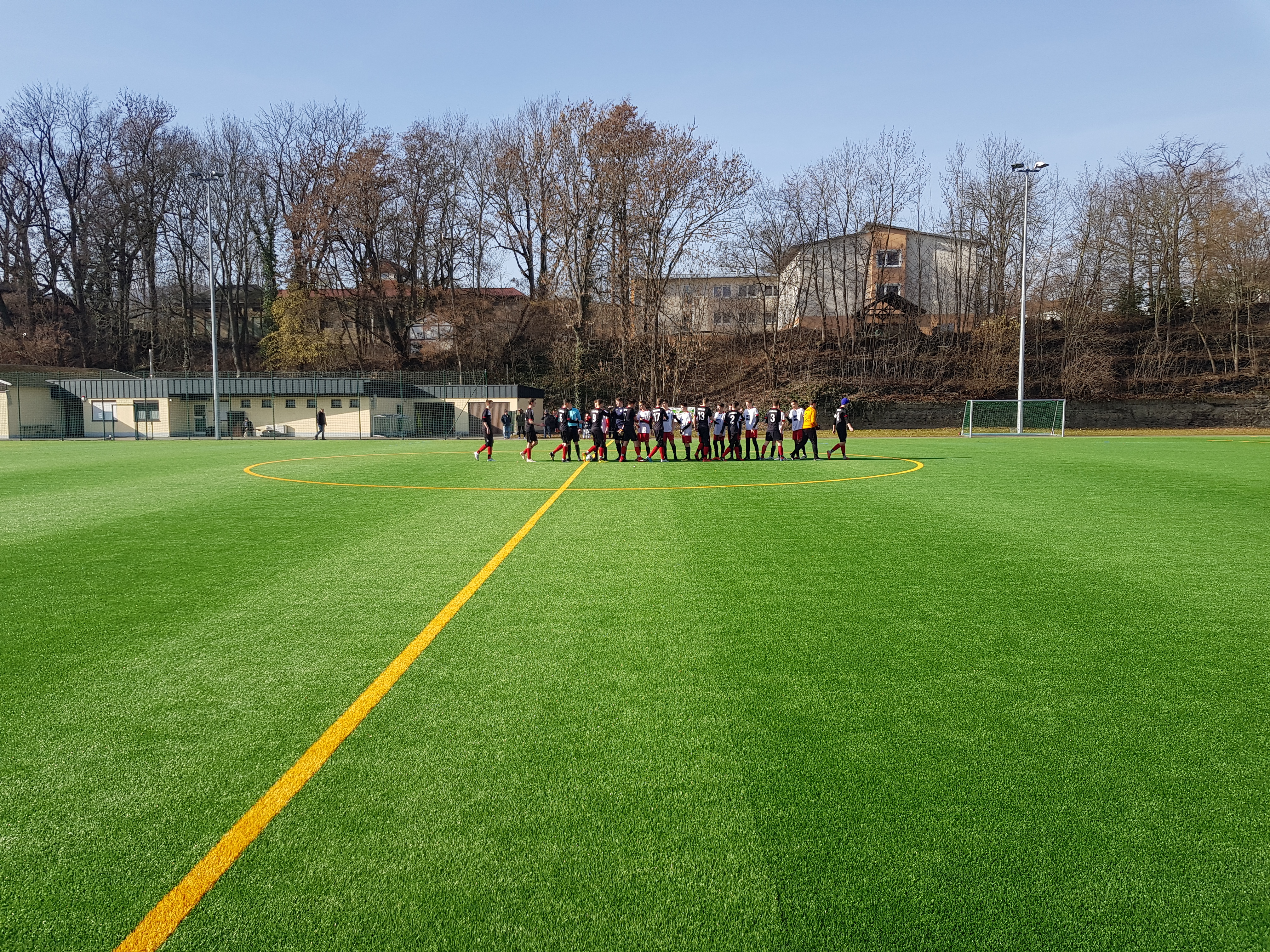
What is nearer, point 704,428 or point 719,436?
point 704,428

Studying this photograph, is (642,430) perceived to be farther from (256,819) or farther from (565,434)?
(256,819)

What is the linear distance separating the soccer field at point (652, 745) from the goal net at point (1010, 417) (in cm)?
3812

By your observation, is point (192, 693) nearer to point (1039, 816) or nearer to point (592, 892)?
point (592, 892)

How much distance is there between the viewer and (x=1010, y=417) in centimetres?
4581

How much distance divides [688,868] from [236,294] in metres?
71.8

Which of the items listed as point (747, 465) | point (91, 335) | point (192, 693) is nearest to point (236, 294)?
point (91, 335)

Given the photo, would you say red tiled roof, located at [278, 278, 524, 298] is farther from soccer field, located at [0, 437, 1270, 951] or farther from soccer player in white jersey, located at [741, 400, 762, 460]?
soccer field, located at [0, 437, 1270, 951]

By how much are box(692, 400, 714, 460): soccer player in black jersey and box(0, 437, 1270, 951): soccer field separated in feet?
44.3

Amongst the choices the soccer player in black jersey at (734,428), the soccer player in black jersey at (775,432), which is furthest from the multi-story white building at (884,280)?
the soccer player in black jersey at (734,428)

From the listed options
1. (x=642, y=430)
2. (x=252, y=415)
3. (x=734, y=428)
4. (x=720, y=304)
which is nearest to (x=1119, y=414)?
(x=720, y=304)

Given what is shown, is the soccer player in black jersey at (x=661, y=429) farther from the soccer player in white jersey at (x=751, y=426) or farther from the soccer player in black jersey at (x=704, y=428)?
the soccer player in white jersey at (x=751, y=426)

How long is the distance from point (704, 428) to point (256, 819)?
20167 mm

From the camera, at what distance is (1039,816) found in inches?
126

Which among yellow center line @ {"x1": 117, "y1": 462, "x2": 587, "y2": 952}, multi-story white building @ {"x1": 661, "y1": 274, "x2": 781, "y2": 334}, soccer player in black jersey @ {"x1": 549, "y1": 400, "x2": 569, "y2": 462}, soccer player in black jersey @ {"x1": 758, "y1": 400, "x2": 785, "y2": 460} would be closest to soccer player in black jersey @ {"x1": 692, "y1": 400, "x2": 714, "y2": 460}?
soccer player in black jersey @ {"x1": 758, "y1": 400, "x2": 785, "y2": 460}
